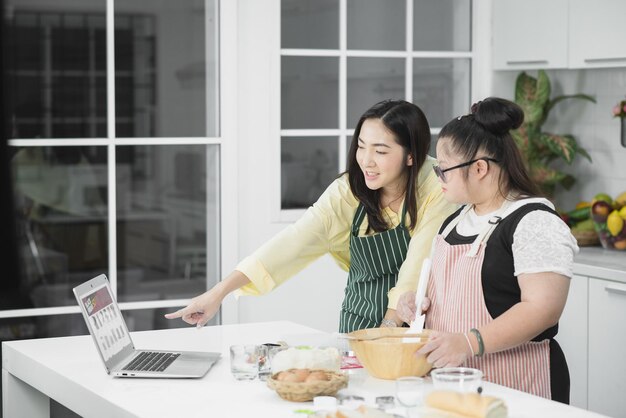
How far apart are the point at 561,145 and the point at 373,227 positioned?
1.78m

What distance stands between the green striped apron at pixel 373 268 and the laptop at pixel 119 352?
53 cm

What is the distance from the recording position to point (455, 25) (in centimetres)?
484

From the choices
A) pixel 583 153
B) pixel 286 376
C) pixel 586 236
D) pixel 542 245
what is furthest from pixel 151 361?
pixel 583 153

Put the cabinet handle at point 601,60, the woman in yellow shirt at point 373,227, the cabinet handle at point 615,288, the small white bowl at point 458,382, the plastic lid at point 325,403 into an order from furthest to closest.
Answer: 1. the cabinet handle at point 601,60
2. the cabinet handle at point 615,288
3. the woman in yellow shirt at point 373,227
4. the plastic lid at point 325,403
5. the small white bowl at point 458,382

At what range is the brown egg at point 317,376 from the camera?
223cm

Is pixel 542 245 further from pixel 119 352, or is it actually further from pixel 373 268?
pixel 119 352

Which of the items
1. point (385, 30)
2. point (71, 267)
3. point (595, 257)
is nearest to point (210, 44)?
point (385, 30)

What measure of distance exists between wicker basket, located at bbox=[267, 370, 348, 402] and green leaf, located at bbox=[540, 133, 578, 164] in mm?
2532

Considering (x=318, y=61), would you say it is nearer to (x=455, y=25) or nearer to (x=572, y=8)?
(x=455, y=25)

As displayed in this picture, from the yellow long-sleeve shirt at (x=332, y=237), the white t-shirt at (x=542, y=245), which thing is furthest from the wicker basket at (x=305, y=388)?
the yellow long-sleeve shirt at (x=332, y=237)

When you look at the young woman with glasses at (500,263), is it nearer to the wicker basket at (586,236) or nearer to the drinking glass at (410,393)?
the drinking glass at (410,393)

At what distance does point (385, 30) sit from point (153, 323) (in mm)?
1723

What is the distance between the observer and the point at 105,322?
2611mm

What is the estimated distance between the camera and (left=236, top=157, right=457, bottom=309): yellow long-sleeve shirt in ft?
9.50
